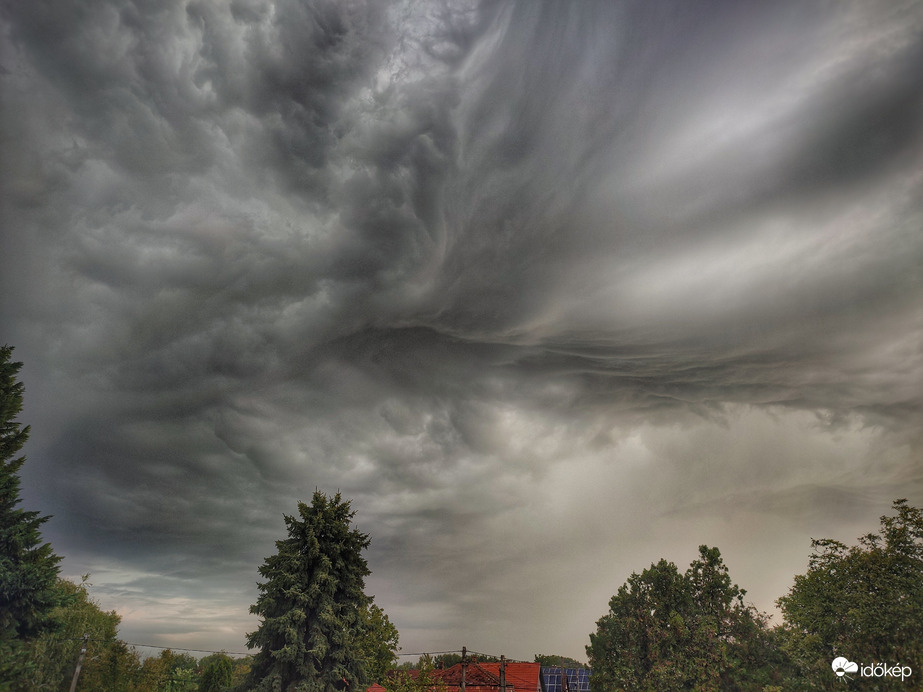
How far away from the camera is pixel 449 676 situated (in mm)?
54625

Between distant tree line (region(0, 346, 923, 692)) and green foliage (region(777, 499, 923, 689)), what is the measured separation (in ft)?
0.24

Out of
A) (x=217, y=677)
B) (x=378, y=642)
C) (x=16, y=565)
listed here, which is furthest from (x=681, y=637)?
(x=16, y=565)

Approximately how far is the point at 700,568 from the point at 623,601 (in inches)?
343

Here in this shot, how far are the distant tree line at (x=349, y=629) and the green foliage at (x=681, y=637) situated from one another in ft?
0.45

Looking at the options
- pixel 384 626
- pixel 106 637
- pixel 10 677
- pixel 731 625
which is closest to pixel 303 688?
pixel 384 626

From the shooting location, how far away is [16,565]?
99.4ft

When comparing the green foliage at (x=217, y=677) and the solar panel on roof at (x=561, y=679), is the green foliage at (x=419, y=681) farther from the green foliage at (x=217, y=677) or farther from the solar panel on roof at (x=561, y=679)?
the solar panel on roof at (x=561, y=679)

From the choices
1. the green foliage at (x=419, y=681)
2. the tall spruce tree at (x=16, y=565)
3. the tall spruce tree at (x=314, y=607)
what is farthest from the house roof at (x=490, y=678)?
the tall spruce tree at (x=16, y=565)

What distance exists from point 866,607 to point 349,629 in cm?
3388

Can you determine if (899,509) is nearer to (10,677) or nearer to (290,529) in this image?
(290,529)

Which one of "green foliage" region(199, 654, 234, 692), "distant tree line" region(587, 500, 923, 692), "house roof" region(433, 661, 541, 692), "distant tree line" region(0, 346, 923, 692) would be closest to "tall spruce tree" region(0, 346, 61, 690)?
"distant tree line" region(0, 346, 923, 692)

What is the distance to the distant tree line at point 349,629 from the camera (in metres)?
30.6

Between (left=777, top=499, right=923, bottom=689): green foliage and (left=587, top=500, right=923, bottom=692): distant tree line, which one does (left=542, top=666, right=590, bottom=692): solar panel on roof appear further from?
(left=777, top=499, right=923, bottom=689): green foliage

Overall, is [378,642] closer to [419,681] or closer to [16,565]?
[419,681]
